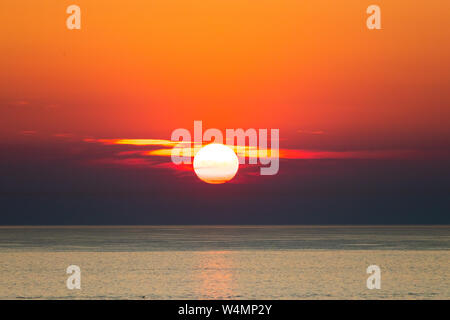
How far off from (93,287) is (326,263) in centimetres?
3338

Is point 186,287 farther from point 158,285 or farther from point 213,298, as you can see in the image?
point 213,298

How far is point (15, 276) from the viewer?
63031mm

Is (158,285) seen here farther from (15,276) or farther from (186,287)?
(15,276)

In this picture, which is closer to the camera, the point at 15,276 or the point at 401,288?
the point at 401,288
